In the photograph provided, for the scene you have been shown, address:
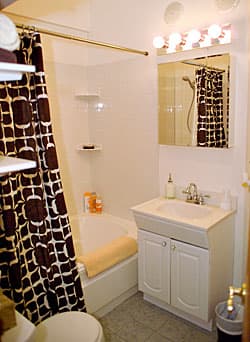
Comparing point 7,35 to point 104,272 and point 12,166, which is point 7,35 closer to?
point 12,166

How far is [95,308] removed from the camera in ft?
7.88

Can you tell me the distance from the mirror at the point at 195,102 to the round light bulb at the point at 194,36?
0.14 m

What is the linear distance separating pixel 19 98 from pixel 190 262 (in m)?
1.59

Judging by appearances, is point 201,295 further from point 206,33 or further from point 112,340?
point 206,33

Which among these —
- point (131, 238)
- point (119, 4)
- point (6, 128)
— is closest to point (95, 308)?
point (131, 238)

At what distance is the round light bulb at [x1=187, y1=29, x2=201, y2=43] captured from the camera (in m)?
2.31

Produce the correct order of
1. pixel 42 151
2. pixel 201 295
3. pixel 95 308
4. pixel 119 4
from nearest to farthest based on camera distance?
pixel 42 151 → pixel 201 295 → pixel 95 308 → pixel 119 4

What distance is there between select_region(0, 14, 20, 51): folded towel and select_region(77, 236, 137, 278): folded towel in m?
1.74

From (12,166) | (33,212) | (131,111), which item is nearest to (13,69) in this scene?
(12,166)

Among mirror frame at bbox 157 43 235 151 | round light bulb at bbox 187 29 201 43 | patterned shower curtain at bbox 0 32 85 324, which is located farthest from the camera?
round light bulb at bbox 187 29 201 43

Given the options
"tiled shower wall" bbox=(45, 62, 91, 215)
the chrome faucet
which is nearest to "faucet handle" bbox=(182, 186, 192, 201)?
the chrome faucet

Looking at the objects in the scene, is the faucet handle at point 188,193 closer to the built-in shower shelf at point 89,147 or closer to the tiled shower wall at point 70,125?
the built-in shower shelf at point 89,147

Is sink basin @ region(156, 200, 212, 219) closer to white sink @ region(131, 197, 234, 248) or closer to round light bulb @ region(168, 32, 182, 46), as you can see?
white sink @ region(131, 197, 234, 248)

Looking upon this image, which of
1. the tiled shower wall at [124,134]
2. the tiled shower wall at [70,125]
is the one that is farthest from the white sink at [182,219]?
the tiled shower wall at [70,125]
